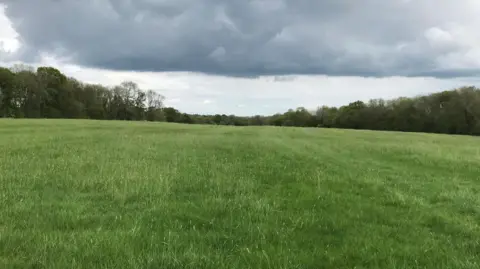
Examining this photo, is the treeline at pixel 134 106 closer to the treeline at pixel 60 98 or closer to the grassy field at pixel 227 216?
the treeline at pixel 60 98

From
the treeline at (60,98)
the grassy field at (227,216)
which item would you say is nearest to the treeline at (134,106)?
the treeline at (60,98)

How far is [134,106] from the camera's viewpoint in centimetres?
13912

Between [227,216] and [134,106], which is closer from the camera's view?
[227,216]

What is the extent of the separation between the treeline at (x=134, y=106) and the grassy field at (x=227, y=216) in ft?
307

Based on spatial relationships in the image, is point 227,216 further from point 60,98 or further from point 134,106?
point 134,106

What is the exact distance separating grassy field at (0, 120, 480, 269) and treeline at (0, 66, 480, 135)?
93.7 m

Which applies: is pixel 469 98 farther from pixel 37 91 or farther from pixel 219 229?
pixel 219 229

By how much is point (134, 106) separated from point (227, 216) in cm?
13424

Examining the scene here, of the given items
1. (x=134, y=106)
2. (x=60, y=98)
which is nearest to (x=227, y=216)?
(x=60, y=98)

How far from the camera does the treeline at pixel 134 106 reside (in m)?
102

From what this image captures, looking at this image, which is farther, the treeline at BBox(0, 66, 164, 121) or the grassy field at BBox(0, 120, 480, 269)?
the treeline at BBox(0, 66, 164, 121)

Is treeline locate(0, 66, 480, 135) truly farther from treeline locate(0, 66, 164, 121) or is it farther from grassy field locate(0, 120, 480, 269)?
grassy field locate(0, 120, 480, 269)

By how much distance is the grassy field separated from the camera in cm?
693

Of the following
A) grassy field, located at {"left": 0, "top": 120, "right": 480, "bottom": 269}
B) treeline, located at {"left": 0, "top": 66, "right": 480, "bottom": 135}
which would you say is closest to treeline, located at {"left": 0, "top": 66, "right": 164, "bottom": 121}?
treeline, located at {"left": 0, "top": 66, "right": 480, "bottom": 135}
